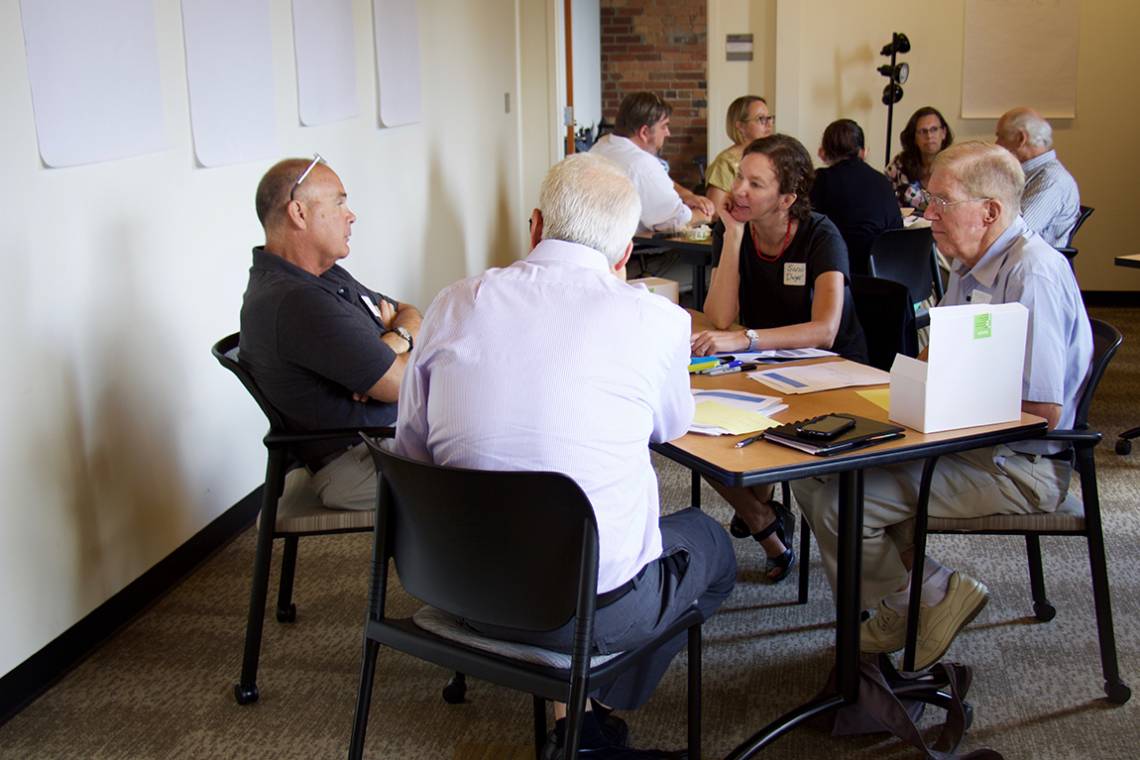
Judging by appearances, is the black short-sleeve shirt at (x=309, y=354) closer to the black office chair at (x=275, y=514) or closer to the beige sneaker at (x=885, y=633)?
the black office chair at (x=275, y=514)

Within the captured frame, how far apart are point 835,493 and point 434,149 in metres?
4.00

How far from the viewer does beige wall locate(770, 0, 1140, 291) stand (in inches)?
292

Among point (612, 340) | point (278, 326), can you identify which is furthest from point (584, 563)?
point (278, 326)

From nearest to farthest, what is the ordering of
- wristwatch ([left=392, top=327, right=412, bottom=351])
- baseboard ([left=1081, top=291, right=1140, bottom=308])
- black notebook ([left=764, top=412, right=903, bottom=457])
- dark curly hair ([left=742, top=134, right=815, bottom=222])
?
1. black notebook ([left=764, top=412, right=903, bottom=457])
2. wristwatch ([left=392, top=327, right=412, bottom=351])
3. dark curly hair ([left=742, top=134, right=815, bottom=222])
4. baseboard ([left=1081, top=291, right=1140, bottom=308])

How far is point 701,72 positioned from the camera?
32.2ft

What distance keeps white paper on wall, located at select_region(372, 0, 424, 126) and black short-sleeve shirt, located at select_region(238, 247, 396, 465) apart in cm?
263

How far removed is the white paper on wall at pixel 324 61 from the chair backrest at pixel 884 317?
216 cm

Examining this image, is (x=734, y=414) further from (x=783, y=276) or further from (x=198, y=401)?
(x=198, y=401)

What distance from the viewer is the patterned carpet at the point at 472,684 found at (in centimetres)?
256

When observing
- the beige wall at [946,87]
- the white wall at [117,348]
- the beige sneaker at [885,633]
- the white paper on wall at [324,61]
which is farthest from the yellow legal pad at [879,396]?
the beige wall at [946,87]

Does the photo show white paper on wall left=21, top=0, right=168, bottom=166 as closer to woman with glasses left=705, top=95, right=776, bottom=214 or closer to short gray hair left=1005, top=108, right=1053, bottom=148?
woman with glasses left=705, top=95, right=776, bottom=214

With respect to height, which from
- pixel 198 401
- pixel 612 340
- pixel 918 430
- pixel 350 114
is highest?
pixel 350 114

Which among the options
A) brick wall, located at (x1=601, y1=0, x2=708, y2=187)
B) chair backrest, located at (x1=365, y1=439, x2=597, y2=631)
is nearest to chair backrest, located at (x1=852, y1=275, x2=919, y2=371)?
chair backrest, located at (x1=365, y1=439, x2=597, y2=631)

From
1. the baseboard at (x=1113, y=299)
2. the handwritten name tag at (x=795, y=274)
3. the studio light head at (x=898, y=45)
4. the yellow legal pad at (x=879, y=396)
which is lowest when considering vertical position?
the baseboard at (x=1113, y=299)
